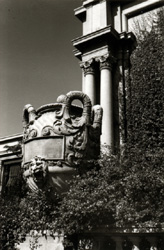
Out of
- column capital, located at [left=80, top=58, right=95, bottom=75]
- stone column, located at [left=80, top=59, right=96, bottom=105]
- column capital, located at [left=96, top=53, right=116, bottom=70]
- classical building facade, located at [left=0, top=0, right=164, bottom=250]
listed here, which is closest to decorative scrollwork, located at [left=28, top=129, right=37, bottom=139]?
classical building facade, located at [left=0, top=0, right=164, bottom=250]

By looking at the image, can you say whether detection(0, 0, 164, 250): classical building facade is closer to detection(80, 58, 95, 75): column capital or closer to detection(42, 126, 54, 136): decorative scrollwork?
detection(80, 58, 95, 75): column capital

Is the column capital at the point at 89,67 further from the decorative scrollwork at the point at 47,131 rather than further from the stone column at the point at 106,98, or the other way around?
the decorative scrollwork at the point at 47,131

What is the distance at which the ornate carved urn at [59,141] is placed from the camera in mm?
7043

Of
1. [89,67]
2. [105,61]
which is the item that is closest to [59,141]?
[105,61]

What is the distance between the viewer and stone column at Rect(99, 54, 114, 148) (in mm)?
14156

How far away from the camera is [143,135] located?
13109mm

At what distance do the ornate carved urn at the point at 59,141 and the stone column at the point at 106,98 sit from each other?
6.11 m

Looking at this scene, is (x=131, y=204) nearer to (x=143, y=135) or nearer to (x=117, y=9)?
(x=143, y=135)

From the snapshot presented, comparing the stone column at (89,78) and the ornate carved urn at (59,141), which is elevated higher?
the stone column at (89,78)

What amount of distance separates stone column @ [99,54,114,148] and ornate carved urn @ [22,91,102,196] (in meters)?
6.11

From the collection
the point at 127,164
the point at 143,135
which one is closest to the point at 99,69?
the point at 143,135

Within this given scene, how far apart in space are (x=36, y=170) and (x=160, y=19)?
10962 millimetres

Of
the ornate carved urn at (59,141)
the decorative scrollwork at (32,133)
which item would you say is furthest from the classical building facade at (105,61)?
the decorative scrollwork at (32,133)

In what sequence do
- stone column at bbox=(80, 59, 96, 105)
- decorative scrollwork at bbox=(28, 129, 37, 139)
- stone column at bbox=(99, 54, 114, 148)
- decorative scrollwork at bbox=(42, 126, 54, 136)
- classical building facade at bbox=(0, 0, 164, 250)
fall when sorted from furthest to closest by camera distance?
1. stone column at bbox=(80, 59, 96, 105)
2. classical building facade at bbox=(0, 0, 164, 250)
3. stone column at bbox=(99, 54, 114, 148)
4. decorative scrollwork at bbox=(28, 129, 37, 139)
5. decorative scrollwork at bbox=(42, 126, 54, 136)
